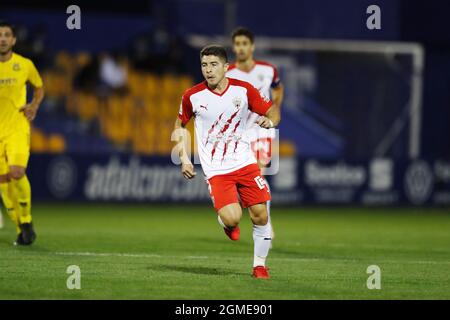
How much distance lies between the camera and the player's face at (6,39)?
40.1 feet

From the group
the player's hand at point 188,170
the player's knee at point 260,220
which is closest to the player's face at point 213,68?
the player's hand at point 188,170

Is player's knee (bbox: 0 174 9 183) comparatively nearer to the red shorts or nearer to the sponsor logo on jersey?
the red shorts

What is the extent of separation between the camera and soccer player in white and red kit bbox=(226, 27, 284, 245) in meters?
13.2

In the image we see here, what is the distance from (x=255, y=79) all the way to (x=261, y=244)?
409cm

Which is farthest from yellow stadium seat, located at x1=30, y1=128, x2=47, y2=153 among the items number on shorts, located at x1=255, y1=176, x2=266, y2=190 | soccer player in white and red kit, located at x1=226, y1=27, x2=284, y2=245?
number on shorts, located at x1=255, y1=176, x2=266, y2=190

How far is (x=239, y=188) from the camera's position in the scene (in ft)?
32.7

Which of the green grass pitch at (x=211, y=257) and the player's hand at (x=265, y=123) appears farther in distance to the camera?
the player's hand at (x=265, y=123)

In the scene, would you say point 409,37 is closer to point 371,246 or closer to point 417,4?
point 417,4

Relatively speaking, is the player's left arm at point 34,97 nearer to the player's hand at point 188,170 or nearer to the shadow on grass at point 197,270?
the shadow on grass at point 197,270

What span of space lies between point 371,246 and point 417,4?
1487 centimetres

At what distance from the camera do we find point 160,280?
30.6 ft

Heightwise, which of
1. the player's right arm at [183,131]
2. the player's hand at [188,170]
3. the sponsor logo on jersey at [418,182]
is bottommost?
the sponsor logo on jersey at [418,182]

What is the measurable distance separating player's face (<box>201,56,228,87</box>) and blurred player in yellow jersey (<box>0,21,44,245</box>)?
11.2 ft

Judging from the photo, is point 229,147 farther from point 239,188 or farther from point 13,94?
point 13,94
